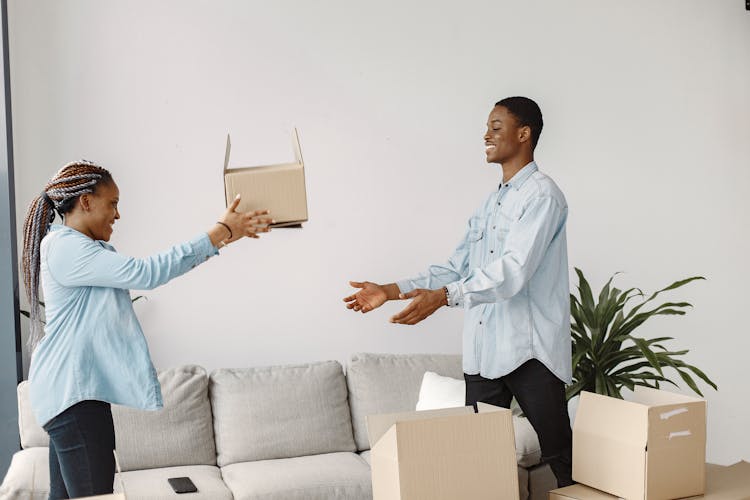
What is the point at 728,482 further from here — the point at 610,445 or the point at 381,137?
the point at 381,137

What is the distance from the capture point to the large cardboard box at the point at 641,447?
2.08 meters

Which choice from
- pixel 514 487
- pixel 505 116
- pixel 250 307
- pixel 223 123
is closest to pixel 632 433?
pixel 514 487

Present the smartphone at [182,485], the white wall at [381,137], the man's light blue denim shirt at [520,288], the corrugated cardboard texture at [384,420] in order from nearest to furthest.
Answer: the corrugated cardboard texture at [384,420] < the man's light blue denim shirt at [520,288] < the smartphone at [182,485] < the white wall at [381,137]

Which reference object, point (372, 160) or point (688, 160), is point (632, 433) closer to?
point (372, 160)

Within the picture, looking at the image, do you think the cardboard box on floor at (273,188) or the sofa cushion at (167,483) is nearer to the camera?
the cardboard box on floor at (273,188)

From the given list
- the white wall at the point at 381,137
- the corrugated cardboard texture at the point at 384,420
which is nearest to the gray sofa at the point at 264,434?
the white wall at the point at 381,137

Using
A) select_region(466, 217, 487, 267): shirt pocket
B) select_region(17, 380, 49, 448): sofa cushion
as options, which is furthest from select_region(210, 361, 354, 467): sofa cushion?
select_region(466, 217, 487, 267): shirt pocket

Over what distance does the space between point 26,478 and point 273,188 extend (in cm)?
146

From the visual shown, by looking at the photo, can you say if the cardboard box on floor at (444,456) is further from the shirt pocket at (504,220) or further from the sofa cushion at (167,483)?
the sofa cushion at (167,483)

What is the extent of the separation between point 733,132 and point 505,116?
8.13 feet

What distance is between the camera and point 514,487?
6.38 feet

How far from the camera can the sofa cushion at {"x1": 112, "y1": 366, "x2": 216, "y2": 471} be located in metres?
3.25

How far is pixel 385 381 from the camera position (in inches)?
143

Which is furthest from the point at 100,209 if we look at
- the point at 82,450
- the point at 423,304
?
the point at 423,304
